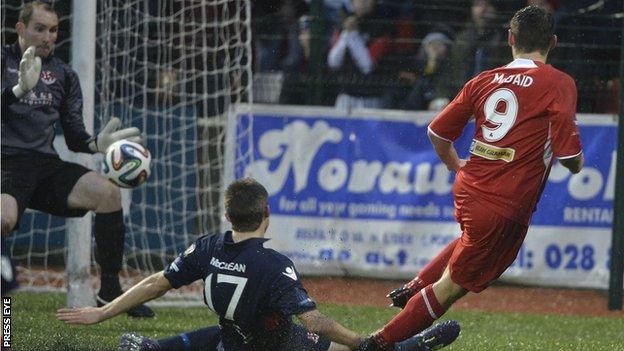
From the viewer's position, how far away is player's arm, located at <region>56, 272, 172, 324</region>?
216 inches

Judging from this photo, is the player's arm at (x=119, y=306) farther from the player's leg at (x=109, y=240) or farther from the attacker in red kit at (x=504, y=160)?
the player's leg at (x=109, y=240)

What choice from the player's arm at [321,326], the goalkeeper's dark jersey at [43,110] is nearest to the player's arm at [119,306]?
the player's arm at [321,326]

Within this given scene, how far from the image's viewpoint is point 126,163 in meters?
7.62

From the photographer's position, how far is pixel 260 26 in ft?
39.6

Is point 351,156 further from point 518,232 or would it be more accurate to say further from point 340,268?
point 518,232

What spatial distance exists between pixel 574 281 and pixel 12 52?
5.46m

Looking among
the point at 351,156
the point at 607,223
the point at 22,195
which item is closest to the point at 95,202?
the point at 22,195

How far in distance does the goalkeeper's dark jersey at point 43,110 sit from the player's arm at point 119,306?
2.36 m

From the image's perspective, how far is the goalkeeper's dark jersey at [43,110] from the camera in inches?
303

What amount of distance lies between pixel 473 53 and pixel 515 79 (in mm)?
5199

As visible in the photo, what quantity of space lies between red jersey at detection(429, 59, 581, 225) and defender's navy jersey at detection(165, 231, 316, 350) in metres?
1.19

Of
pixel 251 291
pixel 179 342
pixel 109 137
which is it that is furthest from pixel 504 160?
pixel 109 137

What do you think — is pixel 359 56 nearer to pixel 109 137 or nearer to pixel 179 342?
pixel 109 137

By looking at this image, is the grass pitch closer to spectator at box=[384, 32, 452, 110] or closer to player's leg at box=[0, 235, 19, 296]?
player's leg at box=[0, 235, 19, 296]
